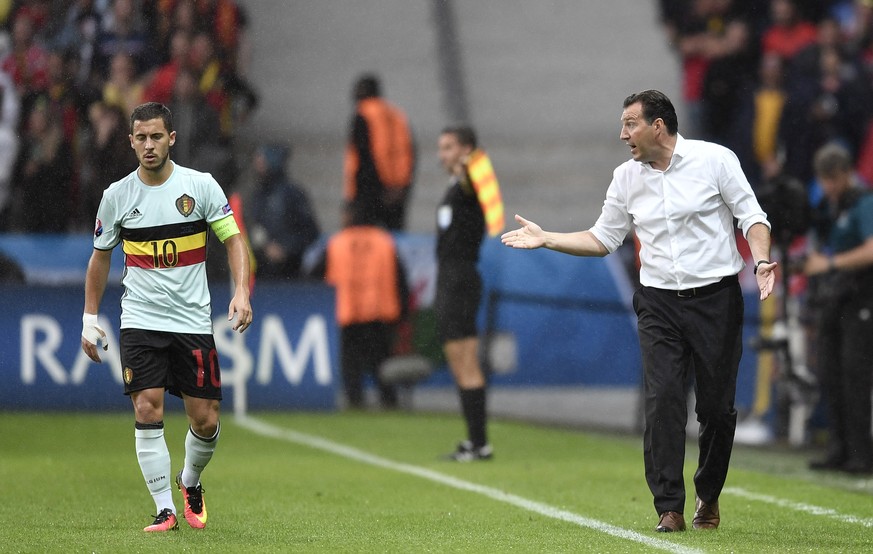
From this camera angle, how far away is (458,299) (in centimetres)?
1152

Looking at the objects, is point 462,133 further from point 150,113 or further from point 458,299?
point 150,113

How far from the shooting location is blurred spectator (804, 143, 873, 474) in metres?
11.0

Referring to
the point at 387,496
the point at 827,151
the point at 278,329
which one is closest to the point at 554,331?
the point at 278,329

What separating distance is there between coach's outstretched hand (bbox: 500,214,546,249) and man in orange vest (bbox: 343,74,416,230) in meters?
10.8

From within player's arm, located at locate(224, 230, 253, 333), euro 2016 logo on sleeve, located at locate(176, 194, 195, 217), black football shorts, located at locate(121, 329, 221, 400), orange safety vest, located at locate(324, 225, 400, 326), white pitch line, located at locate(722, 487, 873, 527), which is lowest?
white pitch line, located at locate(722, 487, 873, 527)

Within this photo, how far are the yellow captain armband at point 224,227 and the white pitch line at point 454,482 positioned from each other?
2.16 metres

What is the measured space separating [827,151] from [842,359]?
1.45 m

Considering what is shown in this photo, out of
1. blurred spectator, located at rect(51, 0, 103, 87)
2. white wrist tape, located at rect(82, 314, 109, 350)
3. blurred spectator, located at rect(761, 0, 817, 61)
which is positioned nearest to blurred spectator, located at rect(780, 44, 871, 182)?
blurred spectator, located at rect(761, 0, 817, 61)

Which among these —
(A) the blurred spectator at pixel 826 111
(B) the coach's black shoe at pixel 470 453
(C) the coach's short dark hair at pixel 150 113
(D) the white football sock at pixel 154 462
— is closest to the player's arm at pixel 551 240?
(C) the coach's short dark hair at pixel 150 113

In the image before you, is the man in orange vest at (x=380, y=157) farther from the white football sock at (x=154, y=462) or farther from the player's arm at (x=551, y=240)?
the white football sock at (x=154, y=462)

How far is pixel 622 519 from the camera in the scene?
26.5 ft

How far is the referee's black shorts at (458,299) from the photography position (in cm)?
1153

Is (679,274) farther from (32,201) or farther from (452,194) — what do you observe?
(32,201)

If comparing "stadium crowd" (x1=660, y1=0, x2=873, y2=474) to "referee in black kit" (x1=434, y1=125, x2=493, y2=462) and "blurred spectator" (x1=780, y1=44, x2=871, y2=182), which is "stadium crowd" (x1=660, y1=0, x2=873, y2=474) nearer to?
"blurred spectator" (x1=780, y1=44, x2=871, y2=182)
